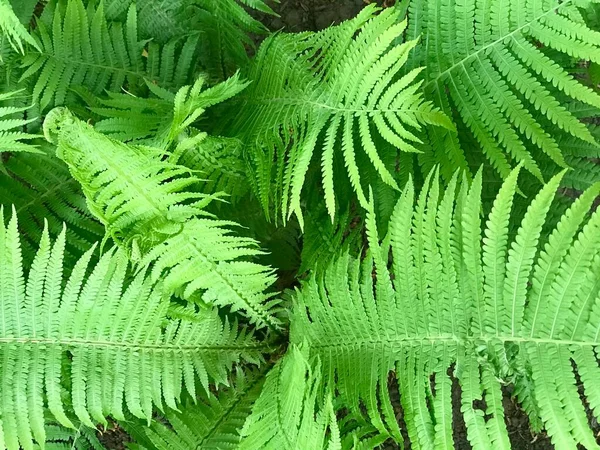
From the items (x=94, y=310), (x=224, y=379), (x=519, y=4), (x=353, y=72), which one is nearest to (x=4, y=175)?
(x=94, y=310)

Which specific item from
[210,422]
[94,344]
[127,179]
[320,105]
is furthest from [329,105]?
[210,422]

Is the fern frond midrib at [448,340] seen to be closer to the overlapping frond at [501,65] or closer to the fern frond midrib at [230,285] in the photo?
the fern frond midrib at [230,285]

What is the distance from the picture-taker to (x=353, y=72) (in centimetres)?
123

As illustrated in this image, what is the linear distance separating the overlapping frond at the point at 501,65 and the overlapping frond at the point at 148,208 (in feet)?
1.92

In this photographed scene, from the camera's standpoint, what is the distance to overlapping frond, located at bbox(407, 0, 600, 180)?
1.20m

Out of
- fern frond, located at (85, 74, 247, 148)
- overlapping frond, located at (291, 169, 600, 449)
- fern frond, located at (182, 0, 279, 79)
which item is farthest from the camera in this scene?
fern frond, located at (182, 0, 279, 79)

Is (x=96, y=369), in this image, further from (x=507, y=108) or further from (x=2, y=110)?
(x=507, y=108)

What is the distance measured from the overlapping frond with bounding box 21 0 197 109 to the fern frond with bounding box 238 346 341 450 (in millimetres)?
915

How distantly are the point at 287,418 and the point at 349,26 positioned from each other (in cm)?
88

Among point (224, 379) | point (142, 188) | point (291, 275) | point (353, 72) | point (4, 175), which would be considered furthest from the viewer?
point (291, 275)

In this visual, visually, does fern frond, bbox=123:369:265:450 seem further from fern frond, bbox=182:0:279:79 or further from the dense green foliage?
fern frond, bbox=182:0:279:79

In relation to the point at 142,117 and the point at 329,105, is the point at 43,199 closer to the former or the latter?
the point at 142,117

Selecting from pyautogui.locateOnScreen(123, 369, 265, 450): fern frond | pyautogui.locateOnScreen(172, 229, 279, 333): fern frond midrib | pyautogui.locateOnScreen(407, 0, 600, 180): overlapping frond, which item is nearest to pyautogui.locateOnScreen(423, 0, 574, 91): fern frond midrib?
pyautogui.locateOnScreen(407, 0, 600, 180): overlapping frond

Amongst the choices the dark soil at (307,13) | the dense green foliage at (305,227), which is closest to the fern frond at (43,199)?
the dense green foliage at (305,227)
